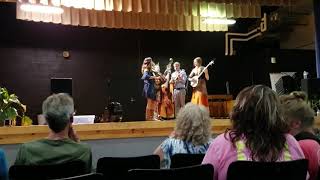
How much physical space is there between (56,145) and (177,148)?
2.70 feet

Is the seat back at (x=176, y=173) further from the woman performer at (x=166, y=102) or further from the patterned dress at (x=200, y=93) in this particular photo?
the woman performer at (x=166, y=102)

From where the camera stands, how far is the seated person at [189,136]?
2.76 metres

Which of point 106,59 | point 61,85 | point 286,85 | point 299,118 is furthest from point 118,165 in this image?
point 106,59

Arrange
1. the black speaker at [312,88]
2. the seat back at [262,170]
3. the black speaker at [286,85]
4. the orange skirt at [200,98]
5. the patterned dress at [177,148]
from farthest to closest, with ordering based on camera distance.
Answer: the black speaker at [286,85] < the orange skirt at [200,98] < the black speaker at [312,88] < the patterned dress at [177,148] < the seat back at [262,170]

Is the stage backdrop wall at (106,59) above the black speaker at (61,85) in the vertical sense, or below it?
above

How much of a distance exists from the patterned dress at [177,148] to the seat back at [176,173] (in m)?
0.89

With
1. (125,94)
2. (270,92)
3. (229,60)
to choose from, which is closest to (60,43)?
(125,94)

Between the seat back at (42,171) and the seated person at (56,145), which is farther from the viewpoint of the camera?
the seated person at (56,145)

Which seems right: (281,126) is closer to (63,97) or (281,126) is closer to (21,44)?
(63,97)

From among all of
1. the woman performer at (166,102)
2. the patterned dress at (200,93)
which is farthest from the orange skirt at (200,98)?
the woman performer at (166,102)

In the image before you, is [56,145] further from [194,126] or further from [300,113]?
[300,113]

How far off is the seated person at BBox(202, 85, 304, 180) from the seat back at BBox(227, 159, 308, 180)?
90 millimetres

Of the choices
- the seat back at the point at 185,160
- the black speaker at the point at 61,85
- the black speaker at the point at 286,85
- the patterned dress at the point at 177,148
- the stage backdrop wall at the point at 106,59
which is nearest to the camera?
the seat back at the point at 185,160

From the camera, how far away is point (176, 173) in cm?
181
